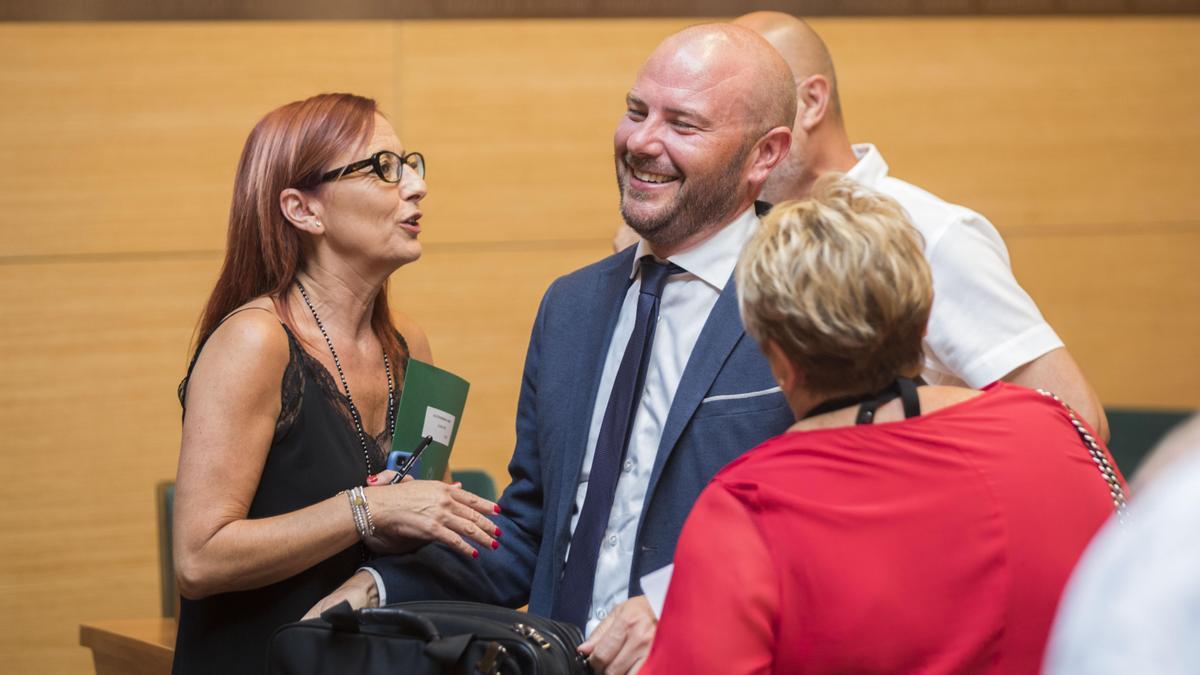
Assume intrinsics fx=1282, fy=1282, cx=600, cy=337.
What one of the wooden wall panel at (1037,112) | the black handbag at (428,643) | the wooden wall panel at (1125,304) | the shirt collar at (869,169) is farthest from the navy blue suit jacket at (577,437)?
the wooden wall panel at (1125,304)

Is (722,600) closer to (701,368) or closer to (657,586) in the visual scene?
(657,586)

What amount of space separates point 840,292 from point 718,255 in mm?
689

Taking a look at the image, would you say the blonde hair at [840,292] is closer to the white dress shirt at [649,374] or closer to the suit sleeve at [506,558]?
the white dress shirt at [649,374]

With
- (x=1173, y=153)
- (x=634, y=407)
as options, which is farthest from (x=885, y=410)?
(x=1173, y=153)

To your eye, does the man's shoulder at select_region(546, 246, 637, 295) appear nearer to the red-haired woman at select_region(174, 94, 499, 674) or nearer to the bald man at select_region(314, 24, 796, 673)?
the bald man at select_region(314, 24, 796, 673)

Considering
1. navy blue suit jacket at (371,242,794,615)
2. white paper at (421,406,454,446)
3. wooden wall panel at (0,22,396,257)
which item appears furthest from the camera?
wooden wall panel at (0,22,396,257)

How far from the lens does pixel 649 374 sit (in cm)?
195

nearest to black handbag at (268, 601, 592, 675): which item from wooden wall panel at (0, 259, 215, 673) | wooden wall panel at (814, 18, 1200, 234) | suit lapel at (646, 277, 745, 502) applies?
suit lapel at (646, 277, 745, 502)

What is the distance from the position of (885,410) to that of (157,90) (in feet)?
10.1

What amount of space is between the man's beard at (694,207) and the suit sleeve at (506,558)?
0.25 meters

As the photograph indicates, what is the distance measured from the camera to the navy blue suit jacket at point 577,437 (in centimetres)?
182

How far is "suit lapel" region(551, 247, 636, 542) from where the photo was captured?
1939 millimetres

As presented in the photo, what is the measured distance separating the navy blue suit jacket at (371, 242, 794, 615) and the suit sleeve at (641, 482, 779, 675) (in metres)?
0.55

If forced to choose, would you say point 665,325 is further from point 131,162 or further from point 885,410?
point 131,162
